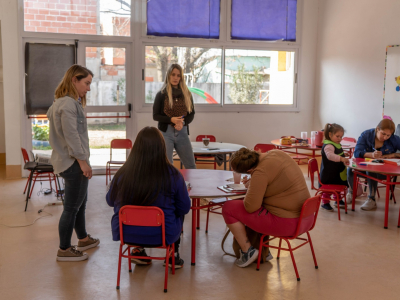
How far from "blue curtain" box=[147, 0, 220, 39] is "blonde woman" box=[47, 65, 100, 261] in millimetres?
4070

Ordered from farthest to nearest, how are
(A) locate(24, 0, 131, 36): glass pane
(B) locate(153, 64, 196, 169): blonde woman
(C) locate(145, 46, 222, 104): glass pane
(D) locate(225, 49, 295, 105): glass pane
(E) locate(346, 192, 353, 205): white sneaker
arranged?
(D) locate(225, 49, 295, 105): glass pane → (C) locate(145, 46, 222, 104): glass pane → (A) locate(24, 0, 131, 36): glass pane → (E) locate(346, 192, 353, 205): white sneaker → (B) locate(153, 64, 196, 169): blonde woman

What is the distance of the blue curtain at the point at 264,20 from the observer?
748 centimetres

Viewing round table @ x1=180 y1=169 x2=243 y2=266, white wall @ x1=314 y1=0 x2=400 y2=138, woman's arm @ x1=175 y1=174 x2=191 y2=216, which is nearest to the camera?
woman's arm @ x1=175 y1=174 x2=191 y2=216

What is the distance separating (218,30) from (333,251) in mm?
4855

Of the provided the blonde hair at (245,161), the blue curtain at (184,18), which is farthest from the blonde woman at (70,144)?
the blue curtain at (184,18)

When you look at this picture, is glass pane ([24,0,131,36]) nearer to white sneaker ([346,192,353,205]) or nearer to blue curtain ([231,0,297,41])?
blue curtain ([231,0,297,41])

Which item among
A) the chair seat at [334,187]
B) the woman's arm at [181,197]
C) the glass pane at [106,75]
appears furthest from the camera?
the glass pane at [106,75]

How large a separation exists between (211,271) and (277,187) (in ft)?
2.79

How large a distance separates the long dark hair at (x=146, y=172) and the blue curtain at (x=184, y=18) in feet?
15.8

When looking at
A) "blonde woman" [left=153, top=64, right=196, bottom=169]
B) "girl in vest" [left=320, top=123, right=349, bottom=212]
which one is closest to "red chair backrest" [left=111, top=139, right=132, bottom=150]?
"blonde woman" [left=153, top=64, right=196, bottom=169]

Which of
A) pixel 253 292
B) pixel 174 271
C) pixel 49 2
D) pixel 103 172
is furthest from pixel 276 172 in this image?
pixel 49 2

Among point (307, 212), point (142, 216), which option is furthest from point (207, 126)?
point (142, 216)

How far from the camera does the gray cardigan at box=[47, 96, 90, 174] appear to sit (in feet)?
10.4

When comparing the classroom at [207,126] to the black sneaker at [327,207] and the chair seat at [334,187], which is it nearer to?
the black sneaker at [327,207]
